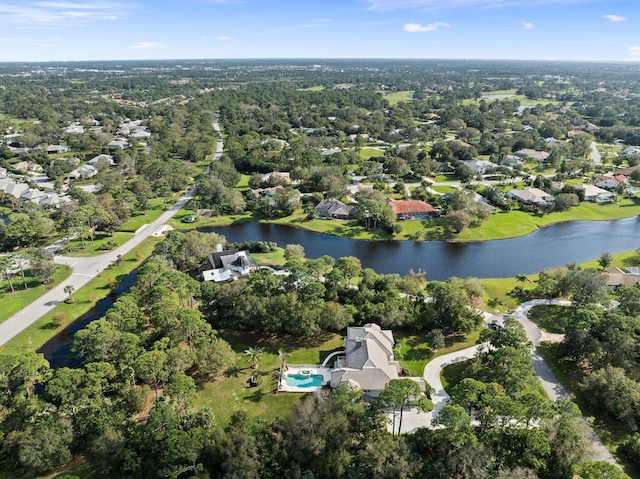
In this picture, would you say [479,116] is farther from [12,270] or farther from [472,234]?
[12,270]

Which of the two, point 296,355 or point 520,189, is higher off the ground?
point 520,189

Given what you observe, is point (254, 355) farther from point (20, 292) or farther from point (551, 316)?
point (20, 292)

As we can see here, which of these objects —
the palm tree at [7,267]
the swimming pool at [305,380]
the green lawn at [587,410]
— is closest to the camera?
the green lawn at [587,410]

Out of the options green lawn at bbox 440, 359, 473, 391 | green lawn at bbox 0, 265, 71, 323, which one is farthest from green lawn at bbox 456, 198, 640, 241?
green lawn at bbox 0, 265, 71, 323

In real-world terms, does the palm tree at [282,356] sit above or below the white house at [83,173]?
below

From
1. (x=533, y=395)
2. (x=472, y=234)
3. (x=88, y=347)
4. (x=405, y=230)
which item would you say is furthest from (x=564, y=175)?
(x=88, y=347)

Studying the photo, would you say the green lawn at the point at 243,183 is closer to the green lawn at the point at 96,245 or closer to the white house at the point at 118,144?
the green lawn at the point at 96,245

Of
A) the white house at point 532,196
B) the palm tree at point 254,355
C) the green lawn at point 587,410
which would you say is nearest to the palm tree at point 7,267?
the palm tree at point 254,355
